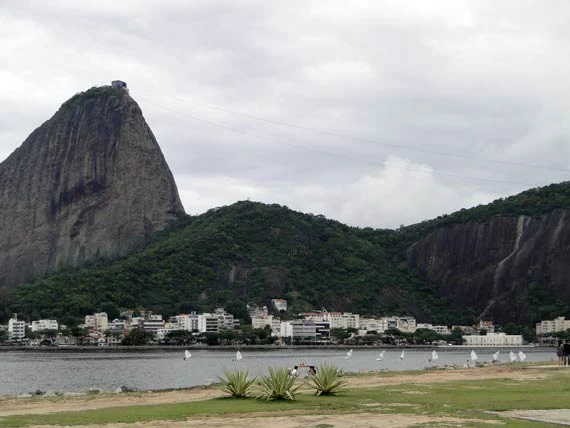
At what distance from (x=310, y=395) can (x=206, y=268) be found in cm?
17386

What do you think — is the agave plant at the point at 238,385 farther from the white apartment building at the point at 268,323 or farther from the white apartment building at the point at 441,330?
the white apartment building at the point at 441,330

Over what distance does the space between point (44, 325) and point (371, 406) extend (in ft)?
480

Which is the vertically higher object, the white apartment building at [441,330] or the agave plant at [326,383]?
the white apartment building at [441,330]

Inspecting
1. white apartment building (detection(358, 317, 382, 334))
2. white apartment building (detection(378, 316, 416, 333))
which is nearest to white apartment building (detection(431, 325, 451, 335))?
white apartment building (detection(378, 316, 416, 333))

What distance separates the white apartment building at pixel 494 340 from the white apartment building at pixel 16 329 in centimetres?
8667

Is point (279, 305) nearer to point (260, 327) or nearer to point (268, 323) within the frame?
point (268, 323)

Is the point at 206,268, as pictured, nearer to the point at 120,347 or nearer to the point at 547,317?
the point at 120,347

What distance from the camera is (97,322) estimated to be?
167125 millimetres

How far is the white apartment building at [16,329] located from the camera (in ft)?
531

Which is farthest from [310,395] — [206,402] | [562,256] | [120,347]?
[562,256]

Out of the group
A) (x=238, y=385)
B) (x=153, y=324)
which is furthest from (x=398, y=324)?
(x=238, y=385)

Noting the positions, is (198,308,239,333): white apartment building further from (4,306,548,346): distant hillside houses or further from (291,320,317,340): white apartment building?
(291,320,317,340): white apartment building

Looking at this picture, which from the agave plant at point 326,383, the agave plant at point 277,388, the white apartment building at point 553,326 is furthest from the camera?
the white apartment building at point 553,326

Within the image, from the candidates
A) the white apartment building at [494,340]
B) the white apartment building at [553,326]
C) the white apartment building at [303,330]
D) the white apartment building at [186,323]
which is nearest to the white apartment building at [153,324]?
the white apartment building at [186,323]
